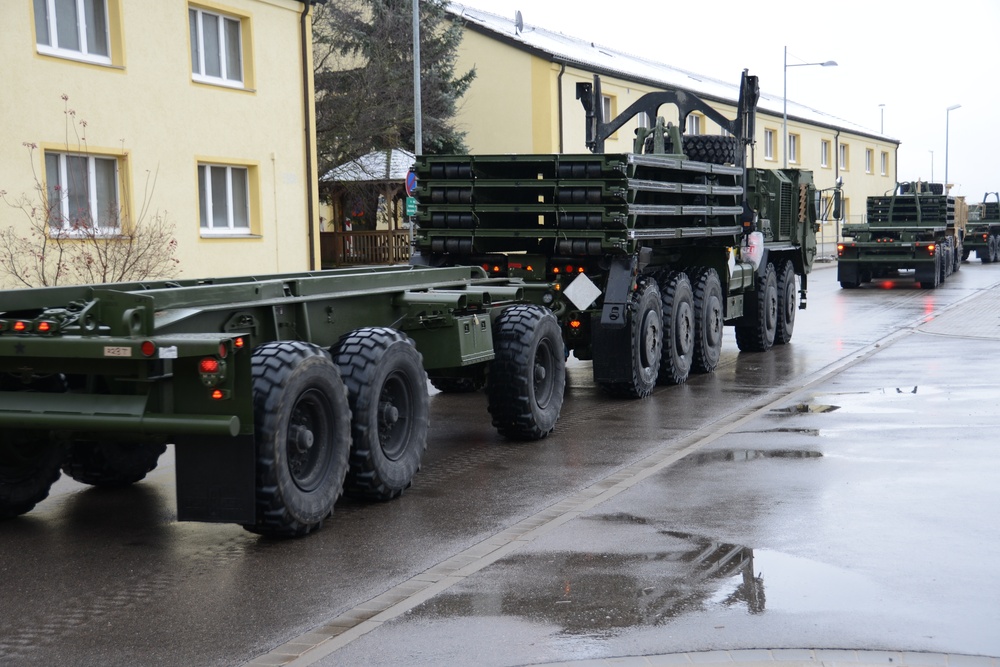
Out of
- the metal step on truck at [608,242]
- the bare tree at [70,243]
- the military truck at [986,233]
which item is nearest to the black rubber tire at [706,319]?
the metal step on truck at [608,242]

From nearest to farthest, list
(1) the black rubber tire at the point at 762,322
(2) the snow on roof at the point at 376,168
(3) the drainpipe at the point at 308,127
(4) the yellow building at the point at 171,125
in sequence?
1. (1) the black rubber tire at the point at 762,322
2. (4) the yellow building at the point at 171,125
3. (3) the drainpipe at the point at 308,127
4. (2) the snow on roof at the point at 376,168

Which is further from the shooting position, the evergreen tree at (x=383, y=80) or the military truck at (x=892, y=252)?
the evergreen tree at (x=383, y=80)

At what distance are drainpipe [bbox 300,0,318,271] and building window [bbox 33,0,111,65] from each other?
208 inches

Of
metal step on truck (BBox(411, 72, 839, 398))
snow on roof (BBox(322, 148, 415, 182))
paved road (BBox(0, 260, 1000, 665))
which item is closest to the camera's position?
paved road (BBox(0, 260, 1000, 665))

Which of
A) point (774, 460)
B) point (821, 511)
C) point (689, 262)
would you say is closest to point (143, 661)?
point (821, 511)

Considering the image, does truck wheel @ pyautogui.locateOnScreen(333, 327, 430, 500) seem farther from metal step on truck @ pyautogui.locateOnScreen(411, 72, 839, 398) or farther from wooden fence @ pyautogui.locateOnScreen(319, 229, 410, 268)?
wooden fence @ pyautogui.locateOnScreen(319, 229, 410, 268)

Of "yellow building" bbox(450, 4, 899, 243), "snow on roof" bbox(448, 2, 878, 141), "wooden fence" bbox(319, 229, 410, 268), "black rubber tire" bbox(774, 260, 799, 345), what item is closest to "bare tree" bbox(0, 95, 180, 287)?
"black rubber tire" bbox(774, 260, 799, 345)

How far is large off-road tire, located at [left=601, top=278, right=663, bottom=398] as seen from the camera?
11859mm

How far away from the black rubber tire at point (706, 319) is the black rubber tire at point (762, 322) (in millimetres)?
2202

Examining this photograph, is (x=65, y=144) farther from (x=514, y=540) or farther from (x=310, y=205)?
(x=514, y=540)

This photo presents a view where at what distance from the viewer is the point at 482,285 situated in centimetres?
1040

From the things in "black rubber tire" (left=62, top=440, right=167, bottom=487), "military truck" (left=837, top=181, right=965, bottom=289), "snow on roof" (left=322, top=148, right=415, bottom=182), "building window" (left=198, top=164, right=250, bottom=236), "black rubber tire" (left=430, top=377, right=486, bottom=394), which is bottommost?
"black rubber tire" (left=430, top=377, right=486, bottom=394)

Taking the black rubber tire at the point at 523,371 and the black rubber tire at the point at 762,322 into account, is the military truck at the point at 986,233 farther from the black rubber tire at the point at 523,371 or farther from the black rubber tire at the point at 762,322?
the black rubber tire at the point at 523,371

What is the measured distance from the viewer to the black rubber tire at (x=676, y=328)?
41.8 feet
